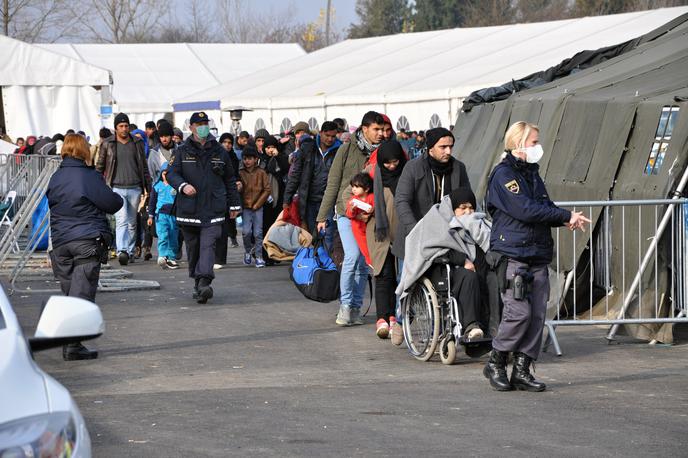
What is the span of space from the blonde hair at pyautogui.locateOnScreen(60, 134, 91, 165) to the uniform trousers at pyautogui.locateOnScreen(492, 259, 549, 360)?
3.65 metres

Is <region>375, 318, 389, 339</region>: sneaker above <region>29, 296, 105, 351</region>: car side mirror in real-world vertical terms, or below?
below

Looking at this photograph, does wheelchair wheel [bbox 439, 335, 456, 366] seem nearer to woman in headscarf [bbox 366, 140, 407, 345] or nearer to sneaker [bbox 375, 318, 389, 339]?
woman in headscarf [bbox 366, 140, 407, 345]

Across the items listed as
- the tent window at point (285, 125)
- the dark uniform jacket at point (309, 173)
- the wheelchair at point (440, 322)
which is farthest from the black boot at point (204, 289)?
the tent window at point (285, 125)

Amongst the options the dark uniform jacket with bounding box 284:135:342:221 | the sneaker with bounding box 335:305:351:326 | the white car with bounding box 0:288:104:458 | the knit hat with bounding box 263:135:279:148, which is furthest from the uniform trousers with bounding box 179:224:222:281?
the white car with bounding box 0:288:104:458

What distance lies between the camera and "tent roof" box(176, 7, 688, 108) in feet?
107

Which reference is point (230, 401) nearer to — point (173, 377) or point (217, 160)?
point (173, 377)

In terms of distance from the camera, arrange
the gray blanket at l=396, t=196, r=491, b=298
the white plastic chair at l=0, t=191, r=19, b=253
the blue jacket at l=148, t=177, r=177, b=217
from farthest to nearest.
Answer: the blue jacket at l=148, t=177, r=177, b=217
the white plastic chair at l=0, t=191, r=19, b=253
the gray blanket at l=396, t=196, r=491, b=298

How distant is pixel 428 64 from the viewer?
121 feet

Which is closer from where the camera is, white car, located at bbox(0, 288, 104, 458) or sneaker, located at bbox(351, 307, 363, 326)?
white car, located at bbox(0, 288, 104, 458)

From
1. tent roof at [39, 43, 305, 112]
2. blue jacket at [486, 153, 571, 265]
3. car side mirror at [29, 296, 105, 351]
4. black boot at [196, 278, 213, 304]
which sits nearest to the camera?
car side mirror at [29, 296, 105, 351]

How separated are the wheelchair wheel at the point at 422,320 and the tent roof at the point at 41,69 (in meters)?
17.5

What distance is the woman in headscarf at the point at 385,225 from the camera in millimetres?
11148

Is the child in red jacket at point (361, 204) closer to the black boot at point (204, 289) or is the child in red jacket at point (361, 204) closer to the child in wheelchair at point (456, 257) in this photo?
the child in wheelchair at point (456, 257)

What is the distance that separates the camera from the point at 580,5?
249ft
